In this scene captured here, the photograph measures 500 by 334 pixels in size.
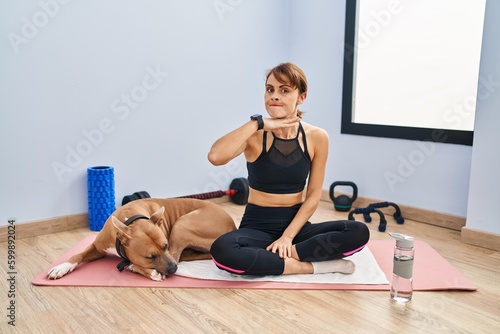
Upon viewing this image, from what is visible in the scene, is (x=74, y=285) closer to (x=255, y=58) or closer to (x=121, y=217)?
(x=121, y=217)

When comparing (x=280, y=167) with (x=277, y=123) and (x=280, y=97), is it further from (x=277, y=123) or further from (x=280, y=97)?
(x=280, y=97)

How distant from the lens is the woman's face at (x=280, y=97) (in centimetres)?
200

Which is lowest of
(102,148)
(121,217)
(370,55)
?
(121,217)

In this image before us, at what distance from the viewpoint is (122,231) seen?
1926mm

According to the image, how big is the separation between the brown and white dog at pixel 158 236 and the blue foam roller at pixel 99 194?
60 cm

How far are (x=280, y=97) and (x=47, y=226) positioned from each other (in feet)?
5.72

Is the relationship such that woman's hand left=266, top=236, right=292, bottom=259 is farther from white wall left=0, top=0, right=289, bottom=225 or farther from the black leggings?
white wall left=0, top=0, right=289, bottom=225

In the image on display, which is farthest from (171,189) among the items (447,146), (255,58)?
(447,146)

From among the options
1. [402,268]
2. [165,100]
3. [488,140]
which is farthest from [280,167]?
[165,100]

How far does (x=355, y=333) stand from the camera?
156cm

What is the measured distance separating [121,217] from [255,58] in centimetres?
207

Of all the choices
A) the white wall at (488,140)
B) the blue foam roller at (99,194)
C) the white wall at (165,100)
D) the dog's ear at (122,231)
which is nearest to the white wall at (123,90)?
the white wall at (165,100)

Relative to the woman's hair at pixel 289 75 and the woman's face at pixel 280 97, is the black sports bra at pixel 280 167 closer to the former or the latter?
the woman's face at pixel 280 97

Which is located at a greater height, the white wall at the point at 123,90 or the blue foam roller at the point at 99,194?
the white wall at the point at 123,90
